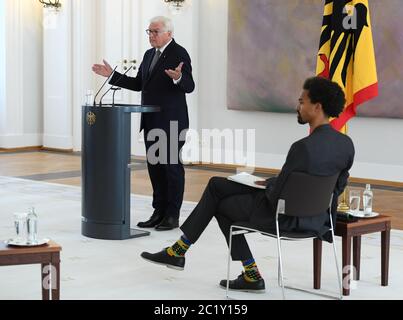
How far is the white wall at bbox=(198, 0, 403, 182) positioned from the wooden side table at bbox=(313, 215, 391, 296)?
4.67 metres

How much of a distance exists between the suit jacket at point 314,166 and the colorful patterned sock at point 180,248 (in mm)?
467

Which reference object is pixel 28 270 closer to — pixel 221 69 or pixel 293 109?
pixel 293 109

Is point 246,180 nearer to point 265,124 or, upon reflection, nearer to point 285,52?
point 285,52

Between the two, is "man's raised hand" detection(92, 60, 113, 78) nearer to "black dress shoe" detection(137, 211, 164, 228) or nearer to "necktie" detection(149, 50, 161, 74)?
"necktie" detection(149, 50, 161, 74)

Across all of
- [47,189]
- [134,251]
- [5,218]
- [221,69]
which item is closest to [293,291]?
[134,251]

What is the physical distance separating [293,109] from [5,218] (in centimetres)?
446

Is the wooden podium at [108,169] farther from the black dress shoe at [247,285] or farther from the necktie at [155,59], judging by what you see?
the black dress shoe at [247,285]

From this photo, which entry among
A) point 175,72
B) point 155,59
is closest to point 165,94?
point 155,59

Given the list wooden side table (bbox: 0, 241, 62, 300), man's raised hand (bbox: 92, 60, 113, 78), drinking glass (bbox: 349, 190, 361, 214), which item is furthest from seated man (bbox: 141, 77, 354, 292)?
man's raised hand (bbox: 92, 60, 113, 78)

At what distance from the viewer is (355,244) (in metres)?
5.12

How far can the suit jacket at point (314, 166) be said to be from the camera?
4.35 meters

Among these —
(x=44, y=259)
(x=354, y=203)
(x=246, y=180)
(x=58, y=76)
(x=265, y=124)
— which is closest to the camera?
(x=44, y=259)

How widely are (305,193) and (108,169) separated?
2228 millimetres
